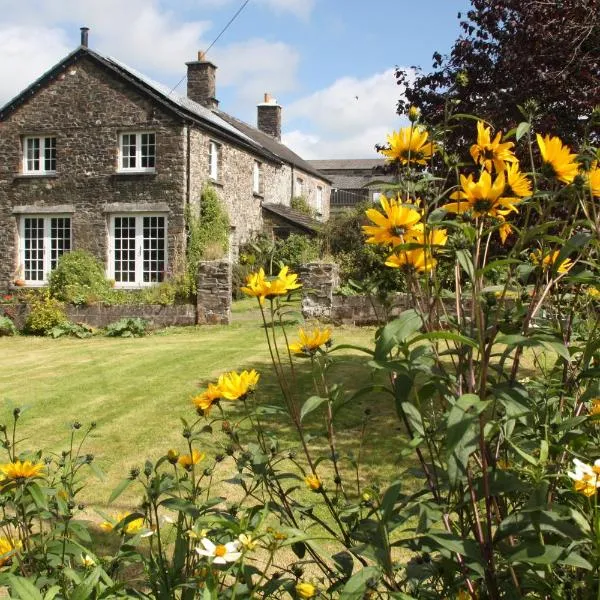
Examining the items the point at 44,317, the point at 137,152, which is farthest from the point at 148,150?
the point at 44,317

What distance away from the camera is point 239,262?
20234mm

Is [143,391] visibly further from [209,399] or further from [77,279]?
[77,279]

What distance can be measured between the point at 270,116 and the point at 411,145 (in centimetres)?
3241

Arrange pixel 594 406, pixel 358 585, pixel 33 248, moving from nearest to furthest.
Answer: pixel 358 585 < pixel 594 406 < pixel 33 248

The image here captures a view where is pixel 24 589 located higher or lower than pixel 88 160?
lower

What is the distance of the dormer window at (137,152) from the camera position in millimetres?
19125

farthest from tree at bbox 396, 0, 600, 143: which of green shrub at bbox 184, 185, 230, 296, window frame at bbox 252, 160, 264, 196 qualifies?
window frame at bbox 252, 160, 264, 196

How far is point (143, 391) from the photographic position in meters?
7.93

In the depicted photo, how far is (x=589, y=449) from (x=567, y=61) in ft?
19.0

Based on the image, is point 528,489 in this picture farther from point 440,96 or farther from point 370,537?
point 440,96

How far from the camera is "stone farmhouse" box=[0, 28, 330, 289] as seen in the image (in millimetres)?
18750

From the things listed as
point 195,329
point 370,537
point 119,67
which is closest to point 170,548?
point 370,537

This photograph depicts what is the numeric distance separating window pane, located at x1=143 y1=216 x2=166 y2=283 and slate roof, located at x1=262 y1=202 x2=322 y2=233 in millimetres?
5468

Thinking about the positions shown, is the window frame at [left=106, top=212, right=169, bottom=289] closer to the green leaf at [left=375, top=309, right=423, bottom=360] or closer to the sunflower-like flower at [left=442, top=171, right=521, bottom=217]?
the sunflower-like flower at [left=442, top=171, right=521, bottom=217]
